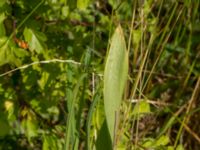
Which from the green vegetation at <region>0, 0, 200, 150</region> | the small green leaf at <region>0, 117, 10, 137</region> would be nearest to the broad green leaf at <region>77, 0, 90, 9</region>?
the green vegetation at <region>0, 0, 200, 150</region>

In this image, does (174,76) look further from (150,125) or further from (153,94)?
(150,125)

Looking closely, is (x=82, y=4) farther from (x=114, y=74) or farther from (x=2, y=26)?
(x=114, y=74)

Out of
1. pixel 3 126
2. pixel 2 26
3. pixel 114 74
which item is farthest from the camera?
pixel 3 126

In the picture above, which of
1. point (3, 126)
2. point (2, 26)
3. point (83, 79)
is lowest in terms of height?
point (3, 126)

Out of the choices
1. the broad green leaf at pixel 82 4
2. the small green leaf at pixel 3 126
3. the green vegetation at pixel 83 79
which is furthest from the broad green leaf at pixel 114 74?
the small green leaf at pixel 3 126

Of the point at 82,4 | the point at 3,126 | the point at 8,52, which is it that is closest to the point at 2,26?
the point at 8,52

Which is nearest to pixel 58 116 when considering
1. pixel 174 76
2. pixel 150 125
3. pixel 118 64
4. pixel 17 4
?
pixel 150 125

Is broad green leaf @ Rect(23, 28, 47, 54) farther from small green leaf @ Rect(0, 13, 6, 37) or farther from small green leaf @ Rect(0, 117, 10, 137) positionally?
small green leaf @ Rect(0, 117, 10, 137)
